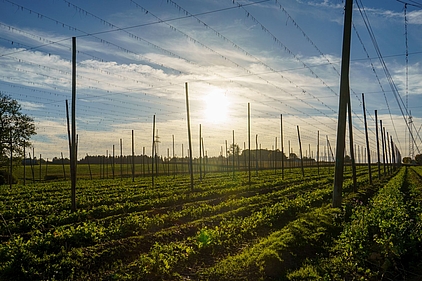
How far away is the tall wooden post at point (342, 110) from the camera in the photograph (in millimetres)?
16484

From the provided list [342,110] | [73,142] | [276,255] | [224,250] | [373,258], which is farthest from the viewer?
[73,142]

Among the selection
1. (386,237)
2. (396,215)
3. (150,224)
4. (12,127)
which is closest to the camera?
(386,237)

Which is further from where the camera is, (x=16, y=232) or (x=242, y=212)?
(x=242, y=212)

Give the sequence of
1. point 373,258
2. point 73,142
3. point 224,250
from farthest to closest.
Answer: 1. point 73,142
2. point 224,250
3. point 373,258

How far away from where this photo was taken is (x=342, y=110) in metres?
16.6

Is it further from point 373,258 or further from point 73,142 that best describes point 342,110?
Answer: point 73,142

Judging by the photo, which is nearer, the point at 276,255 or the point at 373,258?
the point at 373,258

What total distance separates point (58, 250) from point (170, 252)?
10.8ft

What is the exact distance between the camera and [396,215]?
1243 centimetres

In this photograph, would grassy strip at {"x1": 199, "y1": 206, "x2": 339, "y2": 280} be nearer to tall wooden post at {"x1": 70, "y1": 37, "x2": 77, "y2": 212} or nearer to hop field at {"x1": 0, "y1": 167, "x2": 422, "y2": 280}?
hop field at {"x1": 0, "y1": 167, "x2": 422, "y2": 280}

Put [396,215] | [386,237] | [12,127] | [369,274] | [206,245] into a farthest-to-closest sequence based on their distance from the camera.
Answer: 1. [12,127]
2. [396,215]
3. [206,245]
4. [386,237]
5. [369,274]

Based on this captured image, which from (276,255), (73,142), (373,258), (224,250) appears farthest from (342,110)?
(73,142)

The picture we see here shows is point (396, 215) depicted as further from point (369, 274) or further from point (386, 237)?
point (369, 274)

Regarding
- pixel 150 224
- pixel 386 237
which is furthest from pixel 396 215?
pixel 150 224
